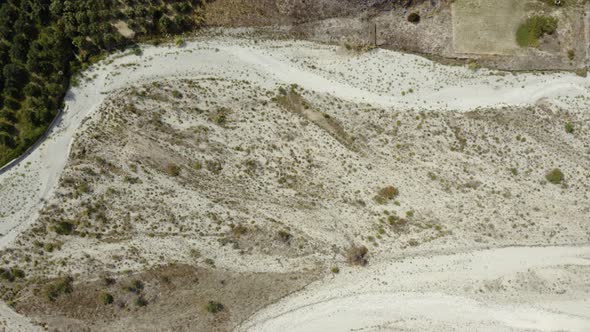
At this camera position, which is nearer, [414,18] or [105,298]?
[105,298]

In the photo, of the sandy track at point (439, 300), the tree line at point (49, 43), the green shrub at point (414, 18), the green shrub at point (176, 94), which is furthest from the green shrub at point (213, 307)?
the green shrub at point (414, 18)

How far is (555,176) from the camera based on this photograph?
2303 centimetres

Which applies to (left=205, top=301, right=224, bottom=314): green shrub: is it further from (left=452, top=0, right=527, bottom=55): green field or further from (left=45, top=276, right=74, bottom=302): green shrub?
(left=452, top=0, right=527, bottom=55): green field

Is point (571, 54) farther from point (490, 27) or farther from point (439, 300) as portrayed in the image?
point (439, 300)

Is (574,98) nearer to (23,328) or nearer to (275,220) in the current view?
(275,220)

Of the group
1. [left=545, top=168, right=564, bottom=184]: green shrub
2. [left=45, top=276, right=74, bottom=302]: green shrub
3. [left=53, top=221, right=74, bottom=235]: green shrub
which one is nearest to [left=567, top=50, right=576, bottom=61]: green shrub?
[left=545, top=168, right=564, bottom=184]: green shrub

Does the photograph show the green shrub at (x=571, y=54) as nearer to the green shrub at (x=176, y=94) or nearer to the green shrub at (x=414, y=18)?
the green shrub at (x=414, y=18)

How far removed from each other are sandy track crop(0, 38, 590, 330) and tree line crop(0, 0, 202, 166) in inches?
40.9

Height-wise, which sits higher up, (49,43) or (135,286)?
(49,43)

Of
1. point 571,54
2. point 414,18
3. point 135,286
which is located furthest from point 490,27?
point 135,286

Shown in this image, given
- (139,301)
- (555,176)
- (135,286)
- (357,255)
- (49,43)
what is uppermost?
(49,43)

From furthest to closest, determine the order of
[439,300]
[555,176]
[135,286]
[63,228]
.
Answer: [439,300], [555,176], [135,286], [63,228]

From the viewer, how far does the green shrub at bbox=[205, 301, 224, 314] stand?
2280 centimetres

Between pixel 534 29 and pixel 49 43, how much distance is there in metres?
25.4
